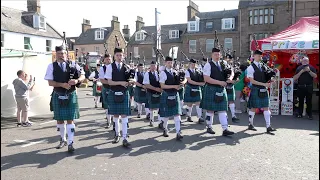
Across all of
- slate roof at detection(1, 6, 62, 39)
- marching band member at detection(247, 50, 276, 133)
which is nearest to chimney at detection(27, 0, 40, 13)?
slate roof at detection(1, 6, 62, 39)

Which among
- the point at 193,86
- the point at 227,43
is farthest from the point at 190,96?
the point at 227,43

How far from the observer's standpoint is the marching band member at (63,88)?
493 cm

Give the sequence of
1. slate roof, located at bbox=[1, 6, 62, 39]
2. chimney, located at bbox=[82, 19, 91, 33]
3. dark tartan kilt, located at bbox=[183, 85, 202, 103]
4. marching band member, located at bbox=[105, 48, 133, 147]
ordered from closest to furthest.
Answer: marching band member, located at bbox=[105, 48, 133, 147], dark tartan kilt, located at bbox=[183, 85, 202, 103], slate roof, located at bbox=[1, 6, 62, 39], chimney, located at bbox=[82, 19, 91, 33]

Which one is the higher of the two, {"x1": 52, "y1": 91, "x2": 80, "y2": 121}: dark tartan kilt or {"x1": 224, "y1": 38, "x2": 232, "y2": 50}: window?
{"x1": 224, "y1": 38, "x2": 232, "y2": 50}: window

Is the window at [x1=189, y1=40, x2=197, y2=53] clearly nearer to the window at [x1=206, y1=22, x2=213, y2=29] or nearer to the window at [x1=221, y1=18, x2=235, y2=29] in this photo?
the window at [x1=206, y1=22, x2=213, y2=29]

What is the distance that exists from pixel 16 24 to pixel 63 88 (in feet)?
76.6

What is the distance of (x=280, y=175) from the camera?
389 cm

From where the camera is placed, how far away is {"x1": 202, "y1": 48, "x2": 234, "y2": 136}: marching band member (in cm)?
602

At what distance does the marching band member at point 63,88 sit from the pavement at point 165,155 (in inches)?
22.8

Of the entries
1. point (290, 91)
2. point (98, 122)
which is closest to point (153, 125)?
point (98, 122)

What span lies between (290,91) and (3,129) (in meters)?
7.91

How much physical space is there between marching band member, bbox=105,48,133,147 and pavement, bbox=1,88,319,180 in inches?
23.2

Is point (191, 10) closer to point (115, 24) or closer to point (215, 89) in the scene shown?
point (115, 24)

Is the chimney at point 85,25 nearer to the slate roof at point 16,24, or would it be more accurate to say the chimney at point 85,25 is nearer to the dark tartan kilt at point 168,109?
the slate roof at point 16,24
